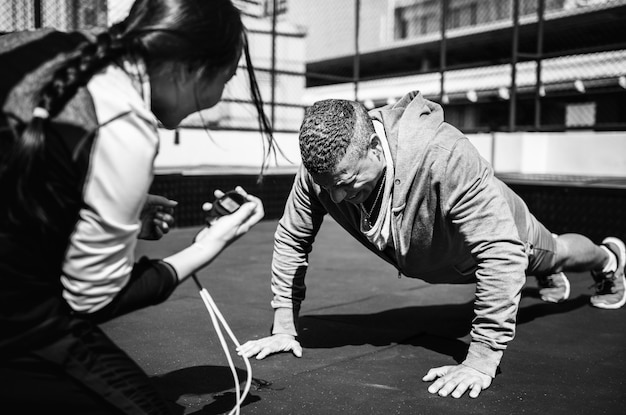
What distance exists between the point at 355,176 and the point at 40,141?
1070 millimetres

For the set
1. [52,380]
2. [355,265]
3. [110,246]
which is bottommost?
[355,265]

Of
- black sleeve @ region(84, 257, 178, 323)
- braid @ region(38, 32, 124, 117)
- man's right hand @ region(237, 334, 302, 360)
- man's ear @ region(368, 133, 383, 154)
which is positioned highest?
braid @ region(38, 32, 124, 117)

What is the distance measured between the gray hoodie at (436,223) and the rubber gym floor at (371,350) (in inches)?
8.5

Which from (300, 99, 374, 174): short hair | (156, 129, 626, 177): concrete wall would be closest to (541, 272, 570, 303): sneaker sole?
(300, 99, 374, 174): short hair

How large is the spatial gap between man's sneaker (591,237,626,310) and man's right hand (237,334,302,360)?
5.50ft

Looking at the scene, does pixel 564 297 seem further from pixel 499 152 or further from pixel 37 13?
pixel 499 152

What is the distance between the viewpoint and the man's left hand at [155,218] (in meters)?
1.58

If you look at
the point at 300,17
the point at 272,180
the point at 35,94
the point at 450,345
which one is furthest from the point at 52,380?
the point at 300,17

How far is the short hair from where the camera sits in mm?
1956

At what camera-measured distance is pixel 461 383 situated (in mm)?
2115

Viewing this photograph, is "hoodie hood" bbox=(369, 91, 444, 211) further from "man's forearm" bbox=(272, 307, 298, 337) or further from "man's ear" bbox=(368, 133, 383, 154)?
"man's forearm" bbox=(272, 307, 298, 337)

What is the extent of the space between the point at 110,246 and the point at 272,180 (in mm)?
5497

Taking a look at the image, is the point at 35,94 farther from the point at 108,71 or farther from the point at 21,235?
the point at 21,235

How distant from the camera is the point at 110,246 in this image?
117 cm
